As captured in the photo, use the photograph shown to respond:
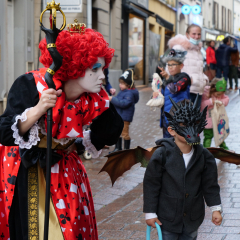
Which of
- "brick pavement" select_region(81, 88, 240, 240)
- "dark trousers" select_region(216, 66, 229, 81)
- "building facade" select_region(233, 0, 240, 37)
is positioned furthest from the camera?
"building facade" select_region(233, 0, 240, 37)

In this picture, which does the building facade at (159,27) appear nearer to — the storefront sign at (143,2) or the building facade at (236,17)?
the storefront sign at (143,2)

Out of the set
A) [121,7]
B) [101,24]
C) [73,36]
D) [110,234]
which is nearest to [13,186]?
[73,36]

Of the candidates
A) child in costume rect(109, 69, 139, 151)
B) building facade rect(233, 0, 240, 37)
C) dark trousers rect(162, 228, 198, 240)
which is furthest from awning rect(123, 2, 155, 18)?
building facade rect(233, 0, 240, 37)

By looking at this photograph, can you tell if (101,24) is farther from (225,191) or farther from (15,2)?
(225,191)

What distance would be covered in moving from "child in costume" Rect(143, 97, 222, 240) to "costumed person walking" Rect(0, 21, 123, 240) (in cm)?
42

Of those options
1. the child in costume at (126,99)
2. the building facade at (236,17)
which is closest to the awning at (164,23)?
the child in costume at (126,99)

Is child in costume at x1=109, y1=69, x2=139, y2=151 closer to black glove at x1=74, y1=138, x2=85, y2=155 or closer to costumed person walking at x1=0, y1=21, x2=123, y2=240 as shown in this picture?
black glove at x1=74, y1=138, x2=85, y2=155

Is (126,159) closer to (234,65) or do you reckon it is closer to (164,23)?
(234,65)

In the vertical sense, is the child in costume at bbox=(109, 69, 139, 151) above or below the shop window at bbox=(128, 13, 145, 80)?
below

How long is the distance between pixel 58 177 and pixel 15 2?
27.8 ft

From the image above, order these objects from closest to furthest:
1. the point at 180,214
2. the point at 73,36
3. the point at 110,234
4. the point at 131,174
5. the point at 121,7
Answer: the point at 73,36
the point at 180,214
the point at 110,234
the point at 131,174
the point at 121,7

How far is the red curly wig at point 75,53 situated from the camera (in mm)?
2510

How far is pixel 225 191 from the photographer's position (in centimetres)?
521

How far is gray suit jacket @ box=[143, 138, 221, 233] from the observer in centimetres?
276
